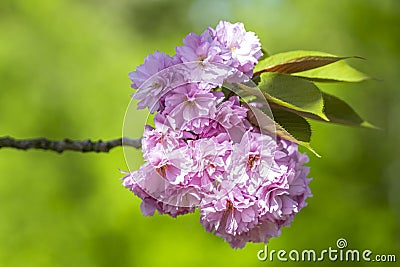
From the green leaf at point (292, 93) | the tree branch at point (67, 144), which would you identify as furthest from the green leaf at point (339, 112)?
the tree branch at point (67, 144)

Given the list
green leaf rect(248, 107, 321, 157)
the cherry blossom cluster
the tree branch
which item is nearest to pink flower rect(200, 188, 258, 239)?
the cherry blossom cluster

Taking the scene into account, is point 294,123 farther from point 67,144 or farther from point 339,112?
point 67,144

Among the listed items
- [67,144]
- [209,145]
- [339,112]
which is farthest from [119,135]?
[209,145]

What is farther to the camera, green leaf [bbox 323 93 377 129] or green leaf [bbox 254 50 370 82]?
green leaf [bbox 323 93 377 129]

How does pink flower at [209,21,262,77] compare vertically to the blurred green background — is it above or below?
below

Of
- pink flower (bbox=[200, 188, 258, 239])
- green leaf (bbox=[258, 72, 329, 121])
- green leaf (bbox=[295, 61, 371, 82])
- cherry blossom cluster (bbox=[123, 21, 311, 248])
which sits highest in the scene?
green leaf (bbox=[295, 61, 371, 82])

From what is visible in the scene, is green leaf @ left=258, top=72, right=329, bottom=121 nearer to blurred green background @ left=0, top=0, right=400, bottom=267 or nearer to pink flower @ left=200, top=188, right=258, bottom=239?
pink flower @ left=200, top=188, right=258, bottom=239
